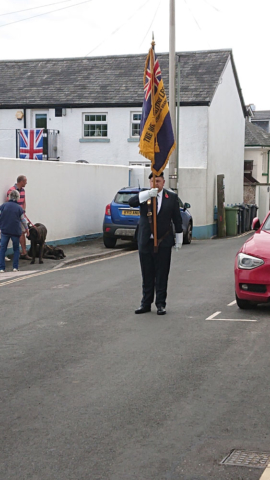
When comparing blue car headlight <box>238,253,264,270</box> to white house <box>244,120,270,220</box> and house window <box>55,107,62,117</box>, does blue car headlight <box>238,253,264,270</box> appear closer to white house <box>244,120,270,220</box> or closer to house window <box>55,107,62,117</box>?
house window <box>55,107,62,117</box>

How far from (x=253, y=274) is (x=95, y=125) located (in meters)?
23.7

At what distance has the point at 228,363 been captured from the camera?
6.70m

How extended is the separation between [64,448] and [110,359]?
2350mm

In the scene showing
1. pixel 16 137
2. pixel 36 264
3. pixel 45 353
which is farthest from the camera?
pixel 16 137

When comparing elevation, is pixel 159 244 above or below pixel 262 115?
below

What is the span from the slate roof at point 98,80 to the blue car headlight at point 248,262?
70.2 feet

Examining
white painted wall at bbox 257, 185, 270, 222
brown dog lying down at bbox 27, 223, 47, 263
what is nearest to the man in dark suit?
brown dog lying down at bbox 27, 223, 47, 263

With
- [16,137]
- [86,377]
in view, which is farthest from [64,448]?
[16,137]

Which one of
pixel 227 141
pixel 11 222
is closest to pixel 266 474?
pixel 11 222

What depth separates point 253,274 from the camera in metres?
→ 9.16

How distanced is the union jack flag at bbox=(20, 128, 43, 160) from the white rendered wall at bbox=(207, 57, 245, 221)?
8079mm

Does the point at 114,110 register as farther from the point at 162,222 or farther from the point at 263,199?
the point at 162,222

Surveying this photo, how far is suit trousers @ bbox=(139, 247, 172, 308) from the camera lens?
9312 mm

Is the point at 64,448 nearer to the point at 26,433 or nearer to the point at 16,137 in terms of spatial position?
the point at 26,433
